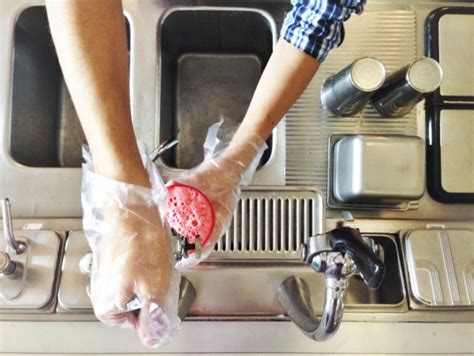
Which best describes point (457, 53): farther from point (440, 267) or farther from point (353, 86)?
point (440, 267)

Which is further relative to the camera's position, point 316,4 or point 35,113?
point 35,113

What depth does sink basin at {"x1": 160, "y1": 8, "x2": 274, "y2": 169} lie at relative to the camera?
2.54 ft

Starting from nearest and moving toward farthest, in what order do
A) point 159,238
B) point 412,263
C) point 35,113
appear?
point 159,238, point 412,263, point 35,113

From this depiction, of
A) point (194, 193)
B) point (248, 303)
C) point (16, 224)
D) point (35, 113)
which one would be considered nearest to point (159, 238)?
point (194, 193)

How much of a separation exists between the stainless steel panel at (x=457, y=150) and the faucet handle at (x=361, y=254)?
0.33 metres

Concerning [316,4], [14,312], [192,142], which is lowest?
[14,312]

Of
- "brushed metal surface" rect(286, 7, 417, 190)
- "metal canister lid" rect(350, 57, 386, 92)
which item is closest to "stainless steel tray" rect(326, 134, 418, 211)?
"brushed metal surface" rect(286, 7, 417, 190)

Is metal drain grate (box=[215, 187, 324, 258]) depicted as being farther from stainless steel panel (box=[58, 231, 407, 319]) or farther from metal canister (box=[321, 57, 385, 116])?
metal canister (box=[321, 57, 385, 116])

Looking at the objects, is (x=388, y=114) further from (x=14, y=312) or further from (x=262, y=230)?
(x=14, y=312)

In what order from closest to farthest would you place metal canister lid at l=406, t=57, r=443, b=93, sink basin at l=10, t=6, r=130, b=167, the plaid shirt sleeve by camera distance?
the plaid shirt sleeve < metal canister lid at l=406, t=57, r=443, b=93 < sink basin at l=10, t=6, r=130, b=167

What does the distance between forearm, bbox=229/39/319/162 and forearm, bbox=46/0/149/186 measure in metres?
0.20

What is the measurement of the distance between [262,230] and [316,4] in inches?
12.0

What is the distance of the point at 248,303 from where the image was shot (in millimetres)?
626

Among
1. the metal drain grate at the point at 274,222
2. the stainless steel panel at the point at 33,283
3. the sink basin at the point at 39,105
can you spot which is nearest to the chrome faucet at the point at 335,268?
the metal drain grate at the point at 274,222
